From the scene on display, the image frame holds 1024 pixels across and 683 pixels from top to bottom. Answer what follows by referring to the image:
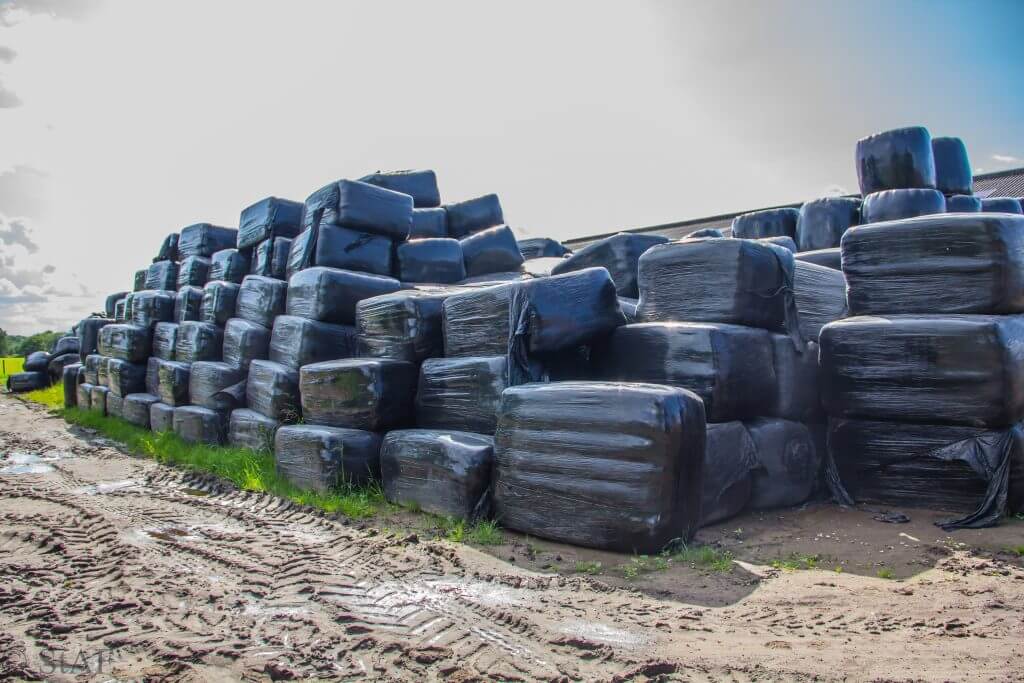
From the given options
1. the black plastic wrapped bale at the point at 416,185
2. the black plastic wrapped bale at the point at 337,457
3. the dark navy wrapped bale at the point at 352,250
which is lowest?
the black plastic wrapped bale at the point at 337,457

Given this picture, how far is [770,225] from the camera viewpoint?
7.25 metres

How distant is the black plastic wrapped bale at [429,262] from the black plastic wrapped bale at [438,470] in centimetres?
232

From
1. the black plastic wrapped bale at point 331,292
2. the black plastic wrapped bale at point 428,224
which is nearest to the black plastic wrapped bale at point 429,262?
the black plastic wrapped bale at point 331,292

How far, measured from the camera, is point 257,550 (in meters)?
3.58

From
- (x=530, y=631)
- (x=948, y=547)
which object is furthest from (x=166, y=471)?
(x=948, y=547)

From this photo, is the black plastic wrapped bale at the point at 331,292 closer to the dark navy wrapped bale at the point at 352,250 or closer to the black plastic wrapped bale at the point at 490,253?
the dark navy wrapped bale at the point at 352,250

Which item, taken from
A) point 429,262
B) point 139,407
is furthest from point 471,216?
point 139,407

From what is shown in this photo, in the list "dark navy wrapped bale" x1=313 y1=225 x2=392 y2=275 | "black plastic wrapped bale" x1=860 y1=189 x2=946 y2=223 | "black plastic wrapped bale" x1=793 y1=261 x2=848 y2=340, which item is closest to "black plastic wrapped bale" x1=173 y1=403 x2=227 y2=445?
"dark navy wrapped bale" x1=313 y1=225 x2=392 y2=275

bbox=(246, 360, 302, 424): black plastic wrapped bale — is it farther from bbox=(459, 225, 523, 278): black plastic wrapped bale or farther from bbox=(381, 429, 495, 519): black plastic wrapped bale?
bbox=(459, 225, 523, 278): black plastic wrapped bale

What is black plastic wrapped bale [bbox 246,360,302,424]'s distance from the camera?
5.54m

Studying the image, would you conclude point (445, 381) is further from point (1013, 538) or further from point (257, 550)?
point (1013, 538)

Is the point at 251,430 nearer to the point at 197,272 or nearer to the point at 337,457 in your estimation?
the point at 337,457

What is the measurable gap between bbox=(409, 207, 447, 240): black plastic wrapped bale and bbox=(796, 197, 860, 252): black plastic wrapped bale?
376 centimetres

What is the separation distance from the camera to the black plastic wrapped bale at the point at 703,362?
372 centimetres
